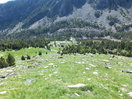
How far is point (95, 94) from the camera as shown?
17.5m

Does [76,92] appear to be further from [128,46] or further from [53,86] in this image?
[128,46]

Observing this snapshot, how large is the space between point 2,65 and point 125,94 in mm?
46600

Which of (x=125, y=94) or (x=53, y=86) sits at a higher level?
A: (x=53, y=86)

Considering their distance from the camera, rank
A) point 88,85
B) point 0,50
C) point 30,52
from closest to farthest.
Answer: point 88,85 < point 30,52 < point 0,50

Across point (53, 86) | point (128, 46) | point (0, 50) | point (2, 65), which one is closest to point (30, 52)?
point (0, 50)

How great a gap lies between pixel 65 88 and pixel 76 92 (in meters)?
1.36

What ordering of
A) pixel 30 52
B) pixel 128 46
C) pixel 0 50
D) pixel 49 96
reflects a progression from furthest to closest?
1. pixel 128 46
2. pixel 0 50
3. pixel 30 52
4. pixel 49 96

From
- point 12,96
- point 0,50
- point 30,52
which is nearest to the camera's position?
point 12,96

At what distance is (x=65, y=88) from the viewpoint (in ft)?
59.8

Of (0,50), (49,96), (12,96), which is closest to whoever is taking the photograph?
(49,96)

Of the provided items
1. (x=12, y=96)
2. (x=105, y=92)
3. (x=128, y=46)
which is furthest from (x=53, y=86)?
(x=128, y=46)

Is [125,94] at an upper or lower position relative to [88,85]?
lower

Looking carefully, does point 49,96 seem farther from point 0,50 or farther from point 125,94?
point 0,50

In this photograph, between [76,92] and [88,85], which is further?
[88,85]
